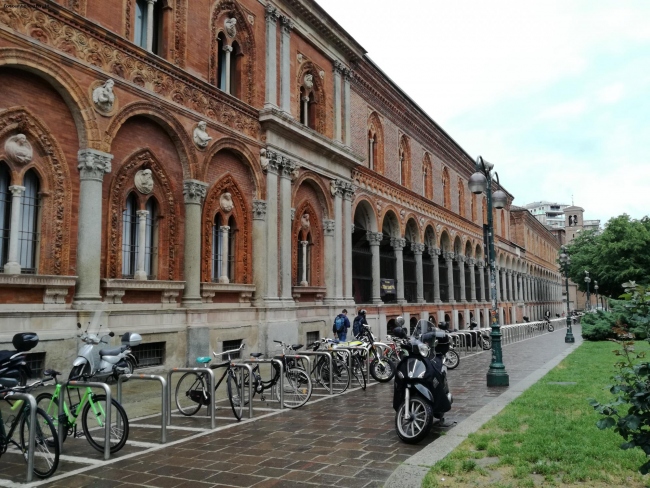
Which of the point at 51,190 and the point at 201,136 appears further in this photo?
the point at 201,136

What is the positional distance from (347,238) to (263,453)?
1672 centimetres

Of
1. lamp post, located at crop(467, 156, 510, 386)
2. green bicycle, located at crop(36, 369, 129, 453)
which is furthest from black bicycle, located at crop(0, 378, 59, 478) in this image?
lamp post, located at crop(467, 156, 510, 386)

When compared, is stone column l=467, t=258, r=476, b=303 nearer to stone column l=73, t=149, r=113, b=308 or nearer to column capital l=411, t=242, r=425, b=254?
column capital l=411, t=242, r=425, b=254

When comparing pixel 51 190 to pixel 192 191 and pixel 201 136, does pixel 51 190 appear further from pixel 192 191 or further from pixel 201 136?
pixel 201 136

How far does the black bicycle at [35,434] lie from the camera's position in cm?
577

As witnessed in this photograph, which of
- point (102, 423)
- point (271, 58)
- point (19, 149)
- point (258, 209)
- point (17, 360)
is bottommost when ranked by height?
point (102, 423)

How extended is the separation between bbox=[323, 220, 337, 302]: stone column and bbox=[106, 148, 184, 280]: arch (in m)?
7.95

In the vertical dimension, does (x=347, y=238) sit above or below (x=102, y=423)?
above

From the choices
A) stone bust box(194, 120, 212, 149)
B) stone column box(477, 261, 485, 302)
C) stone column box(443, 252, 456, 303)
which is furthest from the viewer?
stone column box(477, 261, 485, 302)

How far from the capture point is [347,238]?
23.1 m

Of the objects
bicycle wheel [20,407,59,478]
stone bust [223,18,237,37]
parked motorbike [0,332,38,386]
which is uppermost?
stone bust [223,18,237,37]

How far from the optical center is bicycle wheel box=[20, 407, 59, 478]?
226 inches

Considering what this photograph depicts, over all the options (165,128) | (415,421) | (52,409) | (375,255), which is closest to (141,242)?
(165,128)

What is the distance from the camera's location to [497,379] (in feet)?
39.3
